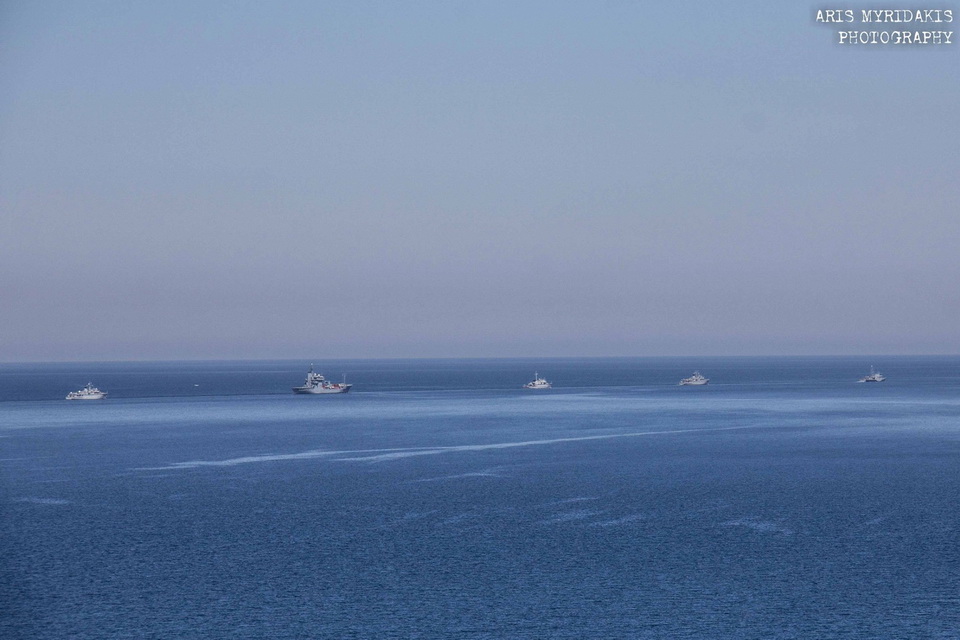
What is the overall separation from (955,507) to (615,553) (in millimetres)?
27311

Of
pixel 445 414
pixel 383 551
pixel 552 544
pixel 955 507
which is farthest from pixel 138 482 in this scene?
pixel 445 414

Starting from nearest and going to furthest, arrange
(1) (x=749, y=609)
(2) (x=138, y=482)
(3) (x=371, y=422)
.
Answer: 1. (1) (x=749, y=609)
2. (2) (x=138, y=482)
3. (3) (x=371, y=422)

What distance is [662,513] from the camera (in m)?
62.3

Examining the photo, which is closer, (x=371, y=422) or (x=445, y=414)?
(x=371, y=422)

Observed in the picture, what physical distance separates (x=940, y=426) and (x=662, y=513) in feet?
251

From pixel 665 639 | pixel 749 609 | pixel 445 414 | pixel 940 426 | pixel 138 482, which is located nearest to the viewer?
pixel 665 639

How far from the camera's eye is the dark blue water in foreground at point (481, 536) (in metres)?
41.1

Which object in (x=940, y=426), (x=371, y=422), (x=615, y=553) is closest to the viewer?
(x=615, y=553)

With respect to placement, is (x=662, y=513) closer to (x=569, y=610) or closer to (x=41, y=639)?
(x=569, y=610)

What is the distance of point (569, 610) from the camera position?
41938 mm

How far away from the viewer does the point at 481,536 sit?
181ft

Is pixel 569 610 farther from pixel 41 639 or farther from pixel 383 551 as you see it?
pixel 41 639

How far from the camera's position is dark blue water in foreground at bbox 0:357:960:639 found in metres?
41.1

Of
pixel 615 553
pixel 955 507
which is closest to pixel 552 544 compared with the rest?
pixel 615 553
